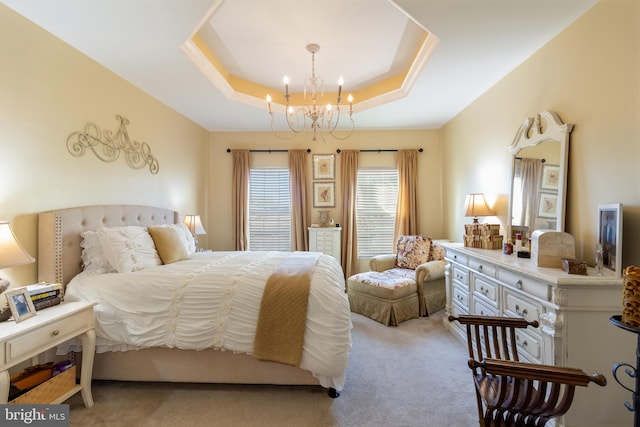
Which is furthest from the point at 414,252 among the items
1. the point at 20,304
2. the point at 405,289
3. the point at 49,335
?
the point at 20,304

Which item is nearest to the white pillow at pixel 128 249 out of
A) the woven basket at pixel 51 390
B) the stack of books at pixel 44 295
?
the stack of books at pixel 44 295

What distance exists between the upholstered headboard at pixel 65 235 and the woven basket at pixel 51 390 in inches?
28.1

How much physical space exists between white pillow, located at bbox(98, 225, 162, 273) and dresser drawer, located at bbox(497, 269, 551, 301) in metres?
2.94

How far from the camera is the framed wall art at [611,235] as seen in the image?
162 cm

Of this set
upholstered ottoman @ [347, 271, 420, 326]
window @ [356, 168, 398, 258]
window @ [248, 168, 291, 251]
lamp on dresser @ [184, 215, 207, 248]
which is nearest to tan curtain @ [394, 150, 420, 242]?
window @ [356, 168, 398, 258]

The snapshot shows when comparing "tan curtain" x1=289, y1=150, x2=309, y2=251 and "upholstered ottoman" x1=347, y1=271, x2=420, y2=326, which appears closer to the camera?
"upholstered ottoman" x1=347, y1=271, x2=420, y2=326

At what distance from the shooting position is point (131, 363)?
7.06 feet

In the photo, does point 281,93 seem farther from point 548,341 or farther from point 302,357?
point 548,341

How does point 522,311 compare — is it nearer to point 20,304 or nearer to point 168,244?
point 168,244

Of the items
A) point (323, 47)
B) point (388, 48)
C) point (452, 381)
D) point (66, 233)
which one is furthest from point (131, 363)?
point (388, 48)

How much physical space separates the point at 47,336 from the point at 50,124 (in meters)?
1.64

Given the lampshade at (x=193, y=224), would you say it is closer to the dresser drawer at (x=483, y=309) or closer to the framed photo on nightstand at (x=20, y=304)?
the framed photo on nightstand at (x=20, y=304)

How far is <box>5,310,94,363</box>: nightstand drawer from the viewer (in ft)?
Answer: 4.91

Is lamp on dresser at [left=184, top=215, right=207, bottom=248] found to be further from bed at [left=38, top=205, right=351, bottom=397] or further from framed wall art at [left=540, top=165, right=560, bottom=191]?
framed wall art at [left=540, top=165, right=560, bottom=191]
